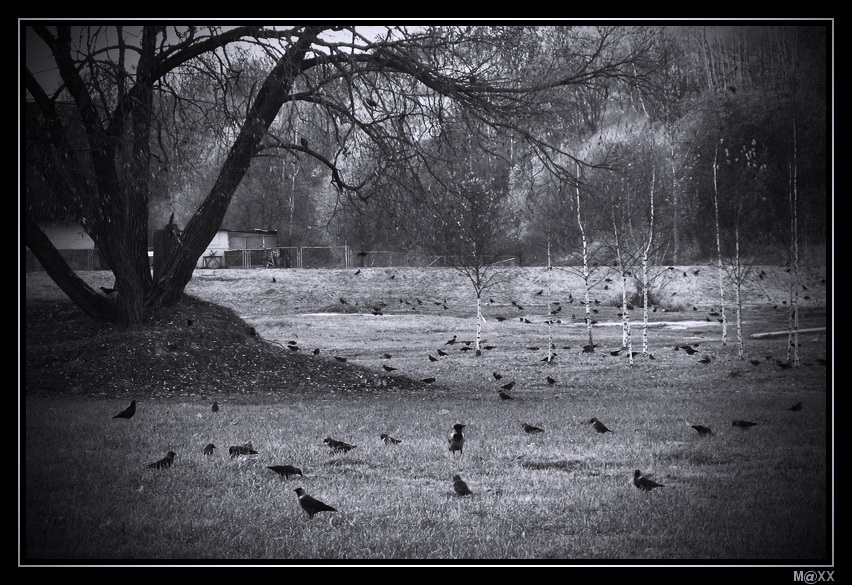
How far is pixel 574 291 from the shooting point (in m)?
19.6

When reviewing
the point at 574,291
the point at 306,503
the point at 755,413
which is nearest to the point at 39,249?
the point at 306,503

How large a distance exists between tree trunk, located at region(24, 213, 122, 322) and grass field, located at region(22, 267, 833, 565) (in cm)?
35

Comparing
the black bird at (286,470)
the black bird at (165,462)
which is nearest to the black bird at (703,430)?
the black bird at (286,470)

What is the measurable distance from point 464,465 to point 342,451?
1.15 meters

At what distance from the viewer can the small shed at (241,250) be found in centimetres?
1776

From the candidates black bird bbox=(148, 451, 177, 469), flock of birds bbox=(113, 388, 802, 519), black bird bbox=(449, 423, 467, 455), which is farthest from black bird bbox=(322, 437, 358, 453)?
black bird bbox=(148, 451, 177, 469)

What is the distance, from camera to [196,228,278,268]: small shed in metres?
17.8

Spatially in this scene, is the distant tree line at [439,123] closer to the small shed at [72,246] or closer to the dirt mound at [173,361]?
the small shed at [72,246]

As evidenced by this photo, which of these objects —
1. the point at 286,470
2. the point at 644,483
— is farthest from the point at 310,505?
the point at 644,483

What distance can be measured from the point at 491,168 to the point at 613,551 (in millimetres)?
7128

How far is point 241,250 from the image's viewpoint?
61.0 feet

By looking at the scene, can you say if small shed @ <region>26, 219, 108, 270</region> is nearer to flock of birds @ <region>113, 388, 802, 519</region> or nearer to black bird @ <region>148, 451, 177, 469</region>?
flock of birds @ <region>113, 388, 802, 519</region>

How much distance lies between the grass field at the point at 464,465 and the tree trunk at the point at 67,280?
0.35 metres
